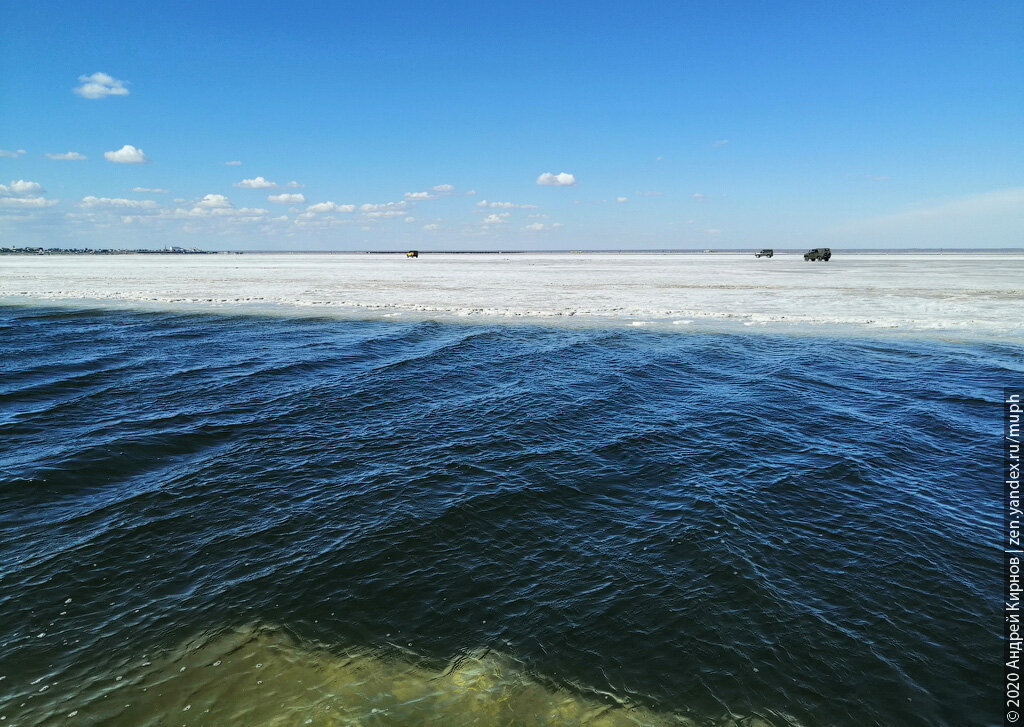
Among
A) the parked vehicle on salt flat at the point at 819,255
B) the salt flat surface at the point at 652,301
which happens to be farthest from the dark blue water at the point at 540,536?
the parked vehicle on salt flat at the point at 819,255

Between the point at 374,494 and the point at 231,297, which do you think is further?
the point at 231,297

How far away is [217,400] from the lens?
49.6ft

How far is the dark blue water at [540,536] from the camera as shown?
5574 mm

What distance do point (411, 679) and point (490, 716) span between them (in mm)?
986

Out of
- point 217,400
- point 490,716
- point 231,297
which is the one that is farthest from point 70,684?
point 231,297

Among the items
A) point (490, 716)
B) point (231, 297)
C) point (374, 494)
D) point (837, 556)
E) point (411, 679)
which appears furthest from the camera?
point (231, 297)

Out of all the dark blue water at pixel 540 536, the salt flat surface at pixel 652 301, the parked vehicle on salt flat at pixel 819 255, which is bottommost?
the dark blue water at pixel 540 536

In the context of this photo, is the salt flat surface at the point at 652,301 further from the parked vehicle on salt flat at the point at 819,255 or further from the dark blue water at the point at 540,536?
the parked vehicle on salt flat at the point at 819,255

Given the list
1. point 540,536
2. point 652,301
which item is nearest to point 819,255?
point 652,301

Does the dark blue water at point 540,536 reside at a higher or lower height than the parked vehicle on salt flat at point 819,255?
lower

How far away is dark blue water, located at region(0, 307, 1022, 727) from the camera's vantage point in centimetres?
557

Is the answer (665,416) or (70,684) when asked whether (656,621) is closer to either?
(70,684)

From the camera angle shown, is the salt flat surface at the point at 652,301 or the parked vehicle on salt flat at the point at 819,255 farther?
the parked vehicle on salt flat at the point at 819,255

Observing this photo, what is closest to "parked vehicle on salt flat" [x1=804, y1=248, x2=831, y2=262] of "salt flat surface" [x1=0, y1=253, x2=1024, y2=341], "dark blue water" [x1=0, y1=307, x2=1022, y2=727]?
"salt flat surface" [x1=0, y1=253, x2=1024, y2=341]
